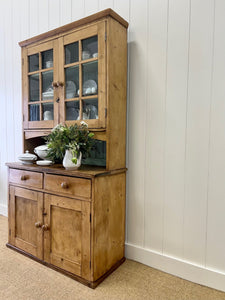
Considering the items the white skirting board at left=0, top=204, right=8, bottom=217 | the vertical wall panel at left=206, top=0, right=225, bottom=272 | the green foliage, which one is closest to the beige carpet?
the vertical wall panel at left=206, top=0, right=225, bottom=272

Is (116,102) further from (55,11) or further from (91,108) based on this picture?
(55,11)

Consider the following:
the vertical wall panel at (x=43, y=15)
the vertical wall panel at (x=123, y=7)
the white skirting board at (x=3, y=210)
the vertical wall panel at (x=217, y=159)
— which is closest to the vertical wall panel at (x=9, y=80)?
the vertical wall panel at (x=43, y=15)

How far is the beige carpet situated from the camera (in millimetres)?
1425

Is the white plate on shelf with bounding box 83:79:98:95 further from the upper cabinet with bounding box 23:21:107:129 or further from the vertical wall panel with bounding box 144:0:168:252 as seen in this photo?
the vertical wall panel with bounding box 144:0:168:252

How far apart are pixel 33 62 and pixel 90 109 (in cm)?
82

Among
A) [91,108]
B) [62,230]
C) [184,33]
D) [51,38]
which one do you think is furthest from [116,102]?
[62,230]

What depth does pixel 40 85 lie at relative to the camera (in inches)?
78.4

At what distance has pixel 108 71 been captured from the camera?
5.19 ft

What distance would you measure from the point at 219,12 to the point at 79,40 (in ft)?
3.31

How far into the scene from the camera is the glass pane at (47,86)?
194 cm

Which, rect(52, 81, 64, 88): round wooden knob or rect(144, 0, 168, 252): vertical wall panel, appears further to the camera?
rect(52, 81, 64, 88): round wooden knob

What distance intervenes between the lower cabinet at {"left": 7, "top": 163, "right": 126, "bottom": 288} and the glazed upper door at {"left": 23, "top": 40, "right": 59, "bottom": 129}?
1.57 feet

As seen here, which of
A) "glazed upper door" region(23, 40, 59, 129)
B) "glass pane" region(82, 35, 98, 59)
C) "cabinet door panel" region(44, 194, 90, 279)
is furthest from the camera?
"glazed upper door" region(23, 40, 59, 129)

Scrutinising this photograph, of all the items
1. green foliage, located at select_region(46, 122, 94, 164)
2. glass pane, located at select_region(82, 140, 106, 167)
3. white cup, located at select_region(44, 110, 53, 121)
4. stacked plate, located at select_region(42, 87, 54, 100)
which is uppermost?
stacked plate, located at select_region(42, 87, 54, 100)
